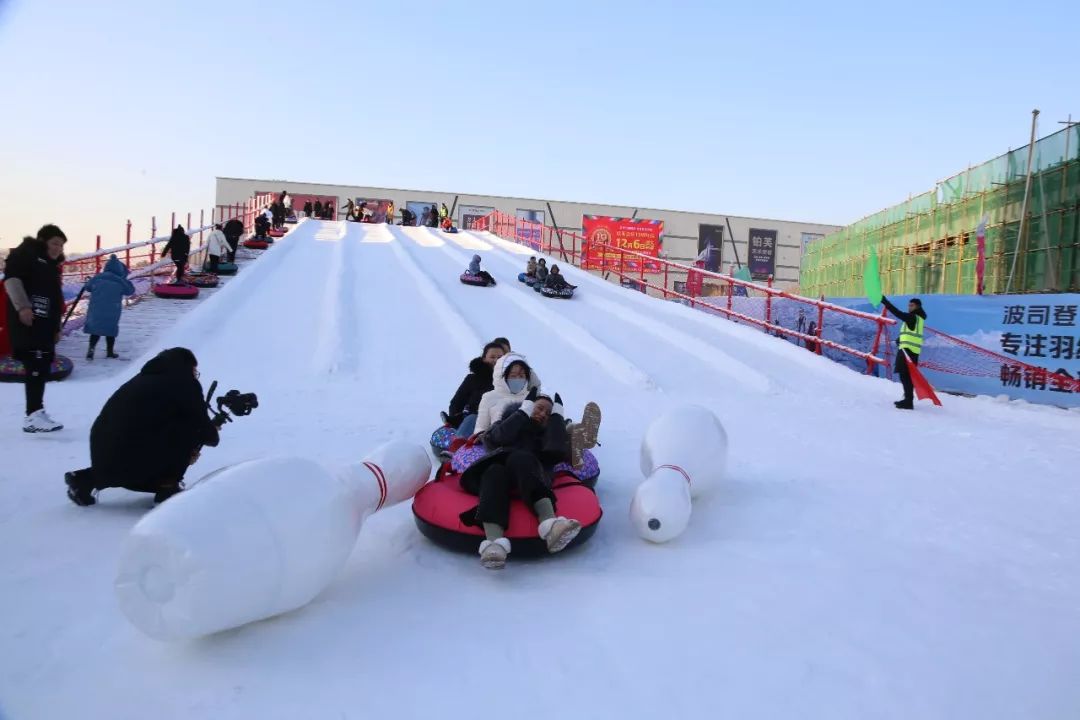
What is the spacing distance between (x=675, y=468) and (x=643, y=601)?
3.52ft

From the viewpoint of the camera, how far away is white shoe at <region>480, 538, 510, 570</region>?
2.91 meters

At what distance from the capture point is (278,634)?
8.10 ft

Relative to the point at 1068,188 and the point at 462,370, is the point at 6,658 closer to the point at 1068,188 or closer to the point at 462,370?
the point at 462,370

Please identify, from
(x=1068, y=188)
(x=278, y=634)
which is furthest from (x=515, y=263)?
(x=278, y=634)

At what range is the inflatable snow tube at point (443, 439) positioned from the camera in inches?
193

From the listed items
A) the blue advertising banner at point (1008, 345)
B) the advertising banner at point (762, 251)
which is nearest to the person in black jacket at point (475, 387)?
the blue advertising banner at point (1008, 345)

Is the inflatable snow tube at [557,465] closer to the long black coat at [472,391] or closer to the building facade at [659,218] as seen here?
the long black coat at [472,391]

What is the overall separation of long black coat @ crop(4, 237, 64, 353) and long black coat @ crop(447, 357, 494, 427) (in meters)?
2.84

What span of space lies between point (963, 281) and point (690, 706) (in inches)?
593

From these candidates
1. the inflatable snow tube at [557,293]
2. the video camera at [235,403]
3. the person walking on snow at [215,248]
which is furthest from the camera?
the inflatable snow tube at [557,293]

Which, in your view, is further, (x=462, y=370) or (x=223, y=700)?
(x=462, y=370)

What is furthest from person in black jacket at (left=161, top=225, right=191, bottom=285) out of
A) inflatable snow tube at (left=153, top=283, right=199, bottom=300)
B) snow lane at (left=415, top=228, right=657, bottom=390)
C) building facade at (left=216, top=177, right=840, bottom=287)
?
building facade at (left=216, top=177, right=840, bottom=287)

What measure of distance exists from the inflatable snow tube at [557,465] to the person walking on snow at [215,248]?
11.9m

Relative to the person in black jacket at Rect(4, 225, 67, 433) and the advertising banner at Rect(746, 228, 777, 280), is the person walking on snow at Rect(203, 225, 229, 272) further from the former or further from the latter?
the advertising banner at Rect(746, 228, 777, 280)
